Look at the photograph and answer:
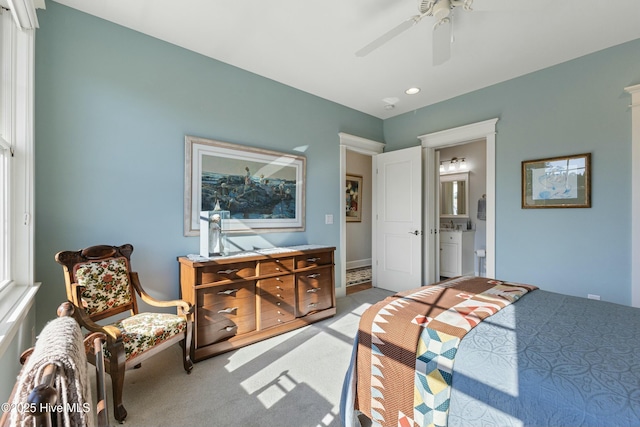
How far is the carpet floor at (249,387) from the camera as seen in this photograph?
5.49 feet

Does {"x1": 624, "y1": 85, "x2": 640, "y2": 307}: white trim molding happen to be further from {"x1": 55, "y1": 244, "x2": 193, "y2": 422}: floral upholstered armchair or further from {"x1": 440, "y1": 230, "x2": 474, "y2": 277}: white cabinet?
{"x1": 55, "y1": 244, "x2": 193, "y2": 422}: floral upholstered armchair

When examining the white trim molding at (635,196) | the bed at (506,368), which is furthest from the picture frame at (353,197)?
the bed at (506,368)

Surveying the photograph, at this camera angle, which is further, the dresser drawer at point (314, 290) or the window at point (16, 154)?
the dresser drawer at point (314, 290)

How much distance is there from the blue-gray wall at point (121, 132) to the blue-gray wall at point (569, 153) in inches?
112

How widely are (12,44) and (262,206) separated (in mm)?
2137

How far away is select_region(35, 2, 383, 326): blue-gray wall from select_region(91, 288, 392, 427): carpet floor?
76cm

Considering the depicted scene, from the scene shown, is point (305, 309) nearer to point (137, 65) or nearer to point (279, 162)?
point (279, 162)

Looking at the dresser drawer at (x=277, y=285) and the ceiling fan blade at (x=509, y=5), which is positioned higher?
the ceiling fan blade at (x=509, y=5)

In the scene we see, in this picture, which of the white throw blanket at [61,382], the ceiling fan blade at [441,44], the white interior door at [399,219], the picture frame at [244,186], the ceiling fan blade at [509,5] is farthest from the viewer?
the white interior door at [399,219]

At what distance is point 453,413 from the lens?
1080mm

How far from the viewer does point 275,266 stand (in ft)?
9.16

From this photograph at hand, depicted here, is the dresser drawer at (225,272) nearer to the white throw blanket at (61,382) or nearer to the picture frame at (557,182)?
the white throw blanket at (61,382)

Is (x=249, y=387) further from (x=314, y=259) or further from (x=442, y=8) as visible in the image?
(x=442, y=8)

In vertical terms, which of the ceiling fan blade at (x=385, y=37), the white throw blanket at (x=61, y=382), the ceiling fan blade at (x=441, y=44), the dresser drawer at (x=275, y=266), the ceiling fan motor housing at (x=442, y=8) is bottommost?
the dresser drawer at (x=275, y=266)
